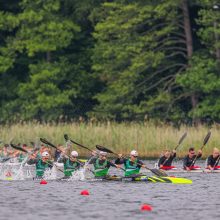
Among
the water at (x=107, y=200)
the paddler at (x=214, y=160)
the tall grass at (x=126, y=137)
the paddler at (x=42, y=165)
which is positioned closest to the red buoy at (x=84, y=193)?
the water at (x=107, y=200)

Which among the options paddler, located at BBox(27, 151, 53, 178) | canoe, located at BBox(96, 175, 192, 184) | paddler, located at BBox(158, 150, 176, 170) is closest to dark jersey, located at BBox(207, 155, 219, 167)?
paddler, located at BBox(158, 150, 176, 170)

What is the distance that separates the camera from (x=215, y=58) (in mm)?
77938

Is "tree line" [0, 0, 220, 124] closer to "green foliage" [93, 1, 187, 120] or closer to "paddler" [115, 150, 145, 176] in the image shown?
"green foliage" [93, 1, 187, 120]

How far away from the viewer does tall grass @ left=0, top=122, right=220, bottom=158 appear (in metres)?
64.8

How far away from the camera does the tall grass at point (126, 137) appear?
64.8m

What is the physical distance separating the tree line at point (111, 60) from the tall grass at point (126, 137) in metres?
8.92

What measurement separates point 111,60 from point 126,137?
14.7 metres

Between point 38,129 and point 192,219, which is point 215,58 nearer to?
point 38,129

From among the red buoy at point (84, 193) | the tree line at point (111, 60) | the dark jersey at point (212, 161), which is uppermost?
the tree line at point (111, 60)

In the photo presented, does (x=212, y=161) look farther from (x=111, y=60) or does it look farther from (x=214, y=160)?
(x=111, y=60)

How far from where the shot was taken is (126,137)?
6612 centimetres

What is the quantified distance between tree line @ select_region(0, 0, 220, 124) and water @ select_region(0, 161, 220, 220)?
2549cm

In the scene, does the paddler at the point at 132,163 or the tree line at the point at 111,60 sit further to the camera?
the tree line at the point at 111,60

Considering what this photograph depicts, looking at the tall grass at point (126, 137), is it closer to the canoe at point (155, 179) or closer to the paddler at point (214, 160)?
the paddler at point (214, 160)
